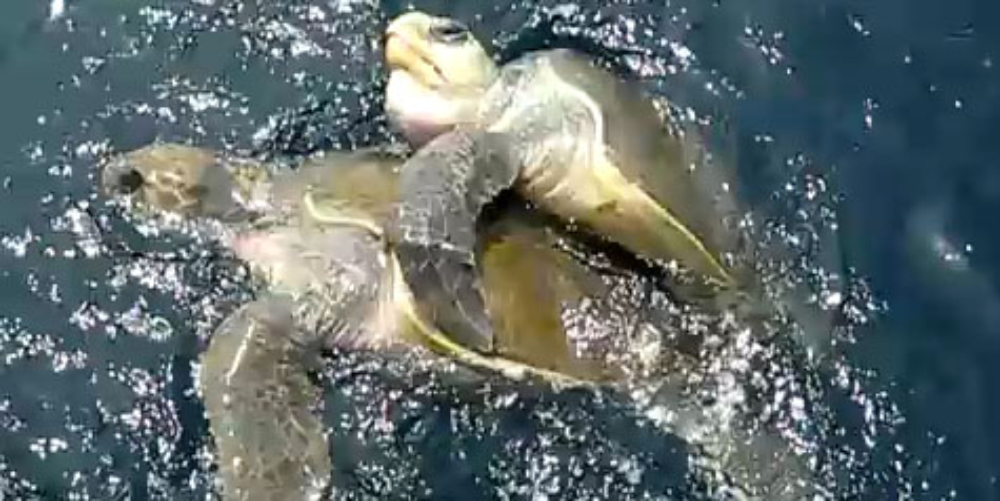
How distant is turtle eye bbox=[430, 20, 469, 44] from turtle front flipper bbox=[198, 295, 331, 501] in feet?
3.06

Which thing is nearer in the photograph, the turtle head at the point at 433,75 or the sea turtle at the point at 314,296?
the sea turtle at the point at 314,296

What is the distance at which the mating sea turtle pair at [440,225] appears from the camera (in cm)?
454

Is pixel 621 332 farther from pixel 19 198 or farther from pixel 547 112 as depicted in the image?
pixel 19 198

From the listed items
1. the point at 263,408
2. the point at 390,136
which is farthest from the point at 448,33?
the point at 263,408

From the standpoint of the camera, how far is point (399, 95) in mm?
5156

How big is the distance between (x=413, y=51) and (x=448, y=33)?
12 cm

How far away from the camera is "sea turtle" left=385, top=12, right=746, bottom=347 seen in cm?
456

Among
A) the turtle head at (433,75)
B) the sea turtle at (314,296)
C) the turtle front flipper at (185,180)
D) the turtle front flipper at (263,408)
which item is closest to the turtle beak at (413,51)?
the turtle head at (433,75)

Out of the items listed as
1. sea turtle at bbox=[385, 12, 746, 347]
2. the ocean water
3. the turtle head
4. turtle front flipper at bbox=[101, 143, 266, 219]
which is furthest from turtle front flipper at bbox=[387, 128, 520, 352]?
turtle front flipper at bbox=[101, 143, 266, 219]

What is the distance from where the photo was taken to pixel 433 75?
5137 mm

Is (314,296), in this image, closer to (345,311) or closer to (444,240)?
(345,311)

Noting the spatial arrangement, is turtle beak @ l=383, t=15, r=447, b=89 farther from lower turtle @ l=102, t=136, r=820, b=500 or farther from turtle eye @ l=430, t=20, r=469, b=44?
lower turtle @ l=102, t=136, r=820, b=500

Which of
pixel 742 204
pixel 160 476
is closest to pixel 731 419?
pixel 742 204

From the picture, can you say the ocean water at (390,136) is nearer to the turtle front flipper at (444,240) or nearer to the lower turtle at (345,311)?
the lower turtle at (345,311)
